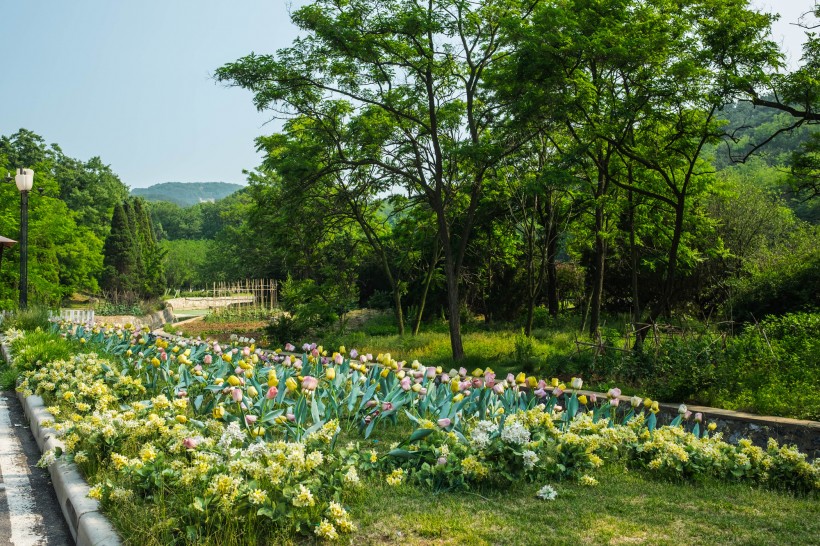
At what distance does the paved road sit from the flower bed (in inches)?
15.2

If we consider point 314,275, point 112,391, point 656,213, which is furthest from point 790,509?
point 314,275

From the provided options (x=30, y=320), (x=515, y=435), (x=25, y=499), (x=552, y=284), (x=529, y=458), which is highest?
(x=552, y=284)

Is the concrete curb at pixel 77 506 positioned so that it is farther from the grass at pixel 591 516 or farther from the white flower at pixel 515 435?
the white flower at pixel 515 435

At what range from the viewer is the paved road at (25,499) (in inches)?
200

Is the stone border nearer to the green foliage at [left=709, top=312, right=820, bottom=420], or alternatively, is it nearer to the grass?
the grass

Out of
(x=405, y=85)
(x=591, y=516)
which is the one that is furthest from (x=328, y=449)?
(x=405, y=85)

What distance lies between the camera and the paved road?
16.7 feet

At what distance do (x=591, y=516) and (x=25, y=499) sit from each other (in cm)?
439

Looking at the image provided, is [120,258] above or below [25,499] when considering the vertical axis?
above

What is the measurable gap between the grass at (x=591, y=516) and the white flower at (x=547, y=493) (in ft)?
0.23

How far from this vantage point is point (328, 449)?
5.44 m

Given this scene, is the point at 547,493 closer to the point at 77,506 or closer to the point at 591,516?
the point at 591,516

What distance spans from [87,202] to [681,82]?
199ft

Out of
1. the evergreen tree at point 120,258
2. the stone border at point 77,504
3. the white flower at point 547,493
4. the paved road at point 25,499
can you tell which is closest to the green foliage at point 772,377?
the white flower at point 547,493
